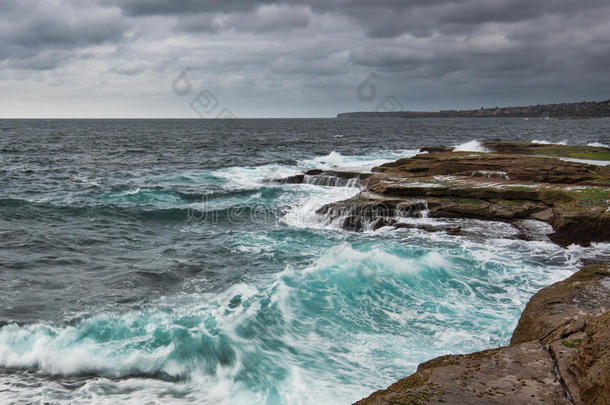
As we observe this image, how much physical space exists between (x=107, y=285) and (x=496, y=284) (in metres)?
10.8

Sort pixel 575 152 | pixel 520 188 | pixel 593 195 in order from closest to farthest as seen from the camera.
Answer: pixel 593 195 → pixel 520 188 → pixel 575 152

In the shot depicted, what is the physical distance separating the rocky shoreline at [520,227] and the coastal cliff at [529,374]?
0.01 meters

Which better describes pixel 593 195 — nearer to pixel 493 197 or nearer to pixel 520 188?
pixel 520 188

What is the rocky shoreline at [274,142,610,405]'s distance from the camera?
4863 millimetres

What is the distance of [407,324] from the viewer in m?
9.85

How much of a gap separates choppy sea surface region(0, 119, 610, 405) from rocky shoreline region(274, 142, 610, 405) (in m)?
1.07

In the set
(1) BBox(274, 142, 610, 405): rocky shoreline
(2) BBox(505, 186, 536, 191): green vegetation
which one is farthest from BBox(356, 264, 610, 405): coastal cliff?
(2) BBox(505, 186, 536, 191): green vegetation

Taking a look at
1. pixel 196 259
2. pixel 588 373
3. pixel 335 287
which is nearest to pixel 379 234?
pixel 335 287

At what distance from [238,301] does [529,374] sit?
7.47 m

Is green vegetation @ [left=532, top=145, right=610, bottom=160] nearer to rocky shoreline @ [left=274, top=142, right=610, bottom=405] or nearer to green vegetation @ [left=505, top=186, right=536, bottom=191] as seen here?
rocky shoreline @ [left=274, top=142, right=610, bottom=405]

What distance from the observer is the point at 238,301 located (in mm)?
11227

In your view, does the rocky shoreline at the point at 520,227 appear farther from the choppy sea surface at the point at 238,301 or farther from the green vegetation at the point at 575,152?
the choppy sea surface at the point at 238,301

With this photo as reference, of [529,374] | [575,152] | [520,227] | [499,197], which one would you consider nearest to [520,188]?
[499,197]

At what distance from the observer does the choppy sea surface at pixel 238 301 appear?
8.00 metres
